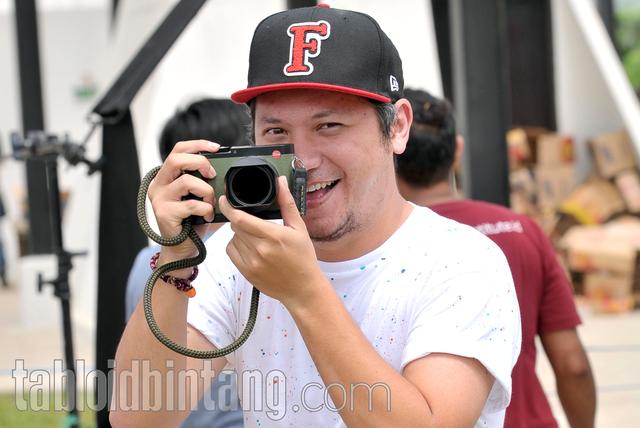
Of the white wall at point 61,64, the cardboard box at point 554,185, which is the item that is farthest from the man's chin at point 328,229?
the white wall at point 61,64

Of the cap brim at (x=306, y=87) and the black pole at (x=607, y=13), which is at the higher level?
the black pole at (x=607, y=13)

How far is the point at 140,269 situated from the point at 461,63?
91.1 inches

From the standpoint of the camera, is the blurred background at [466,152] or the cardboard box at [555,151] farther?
the cardboard box at [555,151]

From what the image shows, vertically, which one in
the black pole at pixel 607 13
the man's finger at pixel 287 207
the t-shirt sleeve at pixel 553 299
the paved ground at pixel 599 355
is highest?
the black pole at pixel 607 13

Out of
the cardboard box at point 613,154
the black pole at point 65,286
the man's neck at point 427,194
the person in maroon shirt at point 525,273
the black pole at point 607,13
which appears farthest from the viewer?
the black pole at point 607,13

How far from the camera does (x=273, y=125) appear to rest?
70.5 inches

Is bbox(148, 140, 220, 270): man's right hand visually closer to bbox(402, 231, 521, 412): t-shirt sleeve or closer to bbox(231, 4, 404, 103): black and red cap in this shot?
bbox(231, 4, 404, 103): black and red cap

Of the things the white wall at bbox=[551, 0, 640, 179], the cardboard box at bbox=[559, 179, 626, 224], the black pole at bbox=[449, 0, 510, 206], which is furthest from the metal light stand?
the white wall at bbox=[551, 0, 640, 179]

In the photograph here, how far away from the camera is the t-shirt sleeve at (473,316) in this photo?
1.66 m

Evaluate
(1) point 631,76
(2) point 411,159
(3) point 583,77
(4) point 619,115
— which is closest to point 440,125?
(2) point 411,159

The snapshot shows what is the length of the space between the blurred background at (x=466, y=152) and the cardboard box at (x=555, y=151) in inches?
0.7

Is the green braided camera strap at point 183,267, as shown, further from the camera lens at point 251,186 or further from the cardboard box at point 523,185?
the cardboard box at point 523,185

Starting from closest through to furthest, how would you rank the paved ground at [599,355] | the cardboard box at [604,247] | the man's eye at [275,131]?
the man's eye at [275,131] < the paved ground at [599,355] < the cardboard box at [604,247]

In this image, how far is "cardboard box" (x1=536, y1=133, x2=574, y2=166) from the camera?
36.4 feet
